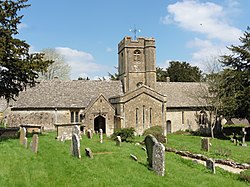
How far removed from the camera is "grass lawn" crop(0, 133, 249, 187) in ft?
33.8

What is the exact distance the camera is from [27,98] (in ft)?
117

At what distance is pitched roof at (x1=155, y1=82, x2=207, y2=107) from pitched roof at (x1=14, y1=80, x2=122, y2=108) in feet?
22.8

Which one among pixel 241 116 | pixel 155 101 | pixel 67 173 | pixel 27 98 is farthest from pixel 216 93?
pixel 67 173

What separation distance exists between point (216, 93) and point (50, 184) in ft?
100

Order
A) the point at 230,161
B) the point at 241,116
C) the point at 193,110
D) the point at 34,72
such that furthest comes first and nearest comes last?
the point at 193,110 → the point at 241,116 → the point at 34,72 → the point at 230,161

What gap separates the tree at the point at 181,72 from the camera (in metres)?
65.9

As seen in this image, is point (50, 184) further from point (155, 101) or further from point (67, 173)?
point (155, 101)

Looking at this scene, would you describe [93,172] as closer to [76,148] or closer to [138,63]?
[76,148]

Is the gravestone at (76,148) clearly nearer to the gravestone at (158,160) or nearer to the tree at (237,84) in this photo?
the gravestone at (158,160)

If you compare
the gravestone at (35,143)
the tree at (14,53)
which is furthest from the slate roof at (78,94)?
the gravestone at (35,143)

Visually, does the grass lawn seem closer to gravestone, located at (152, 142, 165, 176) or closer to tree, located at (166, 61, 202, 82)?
gravestone, located at (152, 142, 165, 176)

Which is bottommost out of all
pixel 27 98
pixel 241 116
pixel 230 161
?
pixel 230 161

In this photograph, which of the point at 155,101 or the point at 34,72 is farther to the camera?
the point at 155,101

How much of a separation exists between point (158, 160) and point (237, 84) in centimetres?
2502
